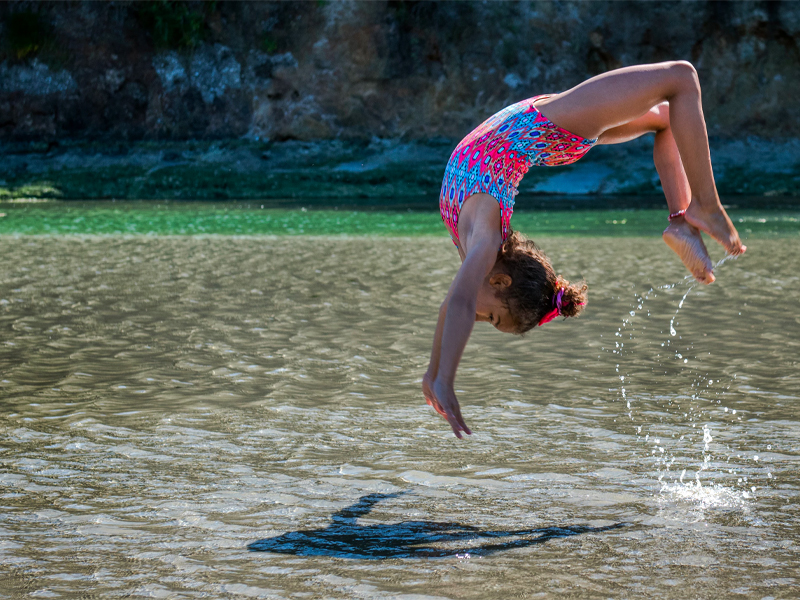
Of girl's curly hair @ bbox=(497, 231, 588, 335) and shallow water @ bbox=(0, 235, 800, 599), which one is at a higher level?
girl's curly hair @ bbox=(497, 231, 588, 335)

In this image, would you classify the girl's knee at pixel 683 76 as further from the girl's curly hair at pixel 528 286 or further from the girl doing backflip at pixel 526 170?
the girl's curly hair at pixel 528 286

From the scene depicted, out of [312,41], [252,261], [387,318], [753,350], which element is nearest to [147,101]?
[312,41]

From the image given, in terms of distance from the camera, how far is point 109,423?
4914 mm

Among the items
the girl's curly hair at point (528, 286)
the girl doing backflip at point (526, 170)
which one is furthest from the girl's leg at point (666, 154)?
the girl's curly hair at point (528, 286)

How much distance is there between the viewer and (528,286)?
3.78m

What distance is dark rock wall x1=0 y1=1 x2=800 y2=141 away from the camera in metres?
29.3

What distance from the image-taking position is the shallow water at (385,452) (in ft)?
10.3

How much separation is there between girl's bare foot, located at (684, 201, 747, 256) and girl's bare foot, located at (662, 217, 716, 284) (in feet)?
0.16

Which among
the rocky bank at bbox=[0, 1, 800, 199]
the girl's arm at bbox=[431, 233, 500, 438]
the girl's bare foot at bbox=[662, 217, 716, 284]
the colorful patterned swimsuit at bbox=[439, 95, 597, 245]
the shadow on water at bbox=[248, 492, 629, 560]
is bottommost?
the shadow on water at bbox=[248, 492, 629, 560]

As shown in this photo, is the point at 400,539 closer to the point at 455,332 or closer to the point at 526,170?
the point at 455,332

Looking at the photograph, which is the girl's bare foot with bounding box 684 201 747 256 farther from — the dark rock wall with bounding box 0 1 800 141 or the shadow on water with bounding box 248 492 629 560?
the dark rock wall with bounding box 0 1 800 141

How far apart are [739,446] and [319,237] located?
1102cm

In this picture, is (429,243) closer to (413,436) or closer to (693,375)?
(693,375)

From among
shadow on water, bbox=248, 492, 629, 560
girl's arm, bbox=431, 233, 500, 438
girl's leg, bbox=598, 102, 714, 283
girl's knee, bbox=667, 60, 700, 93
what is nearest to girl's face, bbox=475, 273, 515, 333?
girl's arm, bbox=431, 233, 500, 438
